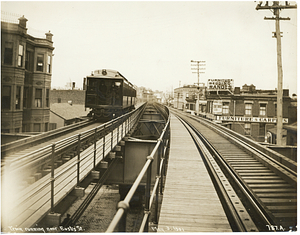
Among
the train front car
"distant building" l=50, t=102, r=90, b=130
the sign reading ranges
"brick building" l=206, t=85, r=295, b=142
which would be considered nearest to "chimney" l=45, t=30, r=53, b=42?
"brick building" l=206, t=85, r=295, b=142

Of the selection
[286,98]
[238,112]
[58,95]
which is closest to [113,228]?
[286,98]

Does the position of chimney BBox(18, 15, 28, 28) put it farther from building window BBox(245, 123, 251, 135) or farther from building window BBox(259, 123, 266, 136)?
building window BBox(245, 123, 251, 135)

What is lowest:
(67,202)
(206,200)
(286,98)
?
(67,202)

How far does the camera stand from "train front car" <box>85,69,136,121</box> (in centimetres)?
1398

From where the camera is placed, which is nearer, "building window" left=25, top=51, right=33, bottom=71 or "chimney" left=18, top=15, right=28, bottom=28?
"chimney" left=18, top=15, right=28, bottom=28

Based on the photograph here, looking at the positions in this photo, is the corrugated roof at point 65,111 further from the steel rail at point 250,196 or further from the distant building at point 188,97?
the distant building at point 188,97

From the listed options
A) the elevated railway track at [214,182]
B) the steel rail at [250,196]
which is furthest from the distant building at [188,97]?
the steel rail at [250,196]

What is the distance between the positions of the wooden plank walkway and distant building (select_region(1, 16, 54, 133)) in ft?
10.5

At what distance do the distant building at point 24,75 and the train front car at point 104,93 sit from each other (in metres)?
3.66

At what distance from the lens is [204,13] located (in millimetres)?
5477

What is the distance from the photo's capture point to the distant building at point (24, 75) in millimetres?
4680

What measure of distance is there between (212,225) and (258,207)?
4.49 feet

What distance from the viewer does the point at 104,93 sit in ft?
46.3

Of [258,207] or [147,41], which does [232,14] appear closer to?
[147,41]
